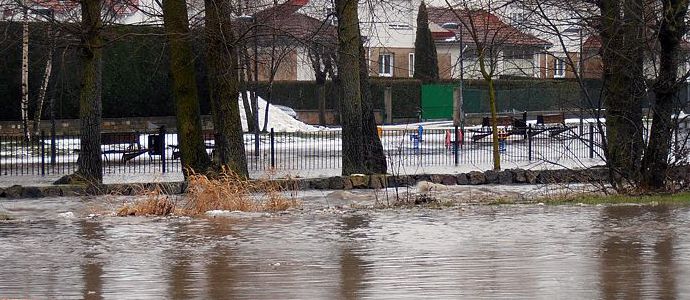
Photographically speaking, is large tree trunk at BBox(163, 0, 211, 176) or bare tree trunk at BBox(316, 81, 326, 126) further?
bare tree trunk at BBox(316, 81, 326, 126)

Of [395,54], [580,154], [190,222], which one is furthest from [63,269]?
[395,54]

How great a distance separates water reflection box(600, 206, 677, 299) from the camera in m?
9.76

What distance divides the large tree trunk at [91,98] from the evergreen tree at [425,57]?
123 ft

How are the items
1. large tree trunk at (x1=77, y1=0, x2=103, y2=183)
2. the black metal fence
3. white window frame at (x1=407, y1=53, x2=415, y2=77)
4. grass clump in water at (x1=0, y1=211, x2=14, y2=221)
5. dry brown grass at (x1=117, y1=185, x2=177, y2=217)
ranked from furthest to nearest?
white window frame at (x1=407, y1=53, x2=415, y2=77) → the black metal fence → large tree trunk at (x1=77, y1=0, x2=103, y2=183) → grass clump in water at (x1=0, y1=211, x2=14, y2=221) → dry brown grass at (x1=117, y1=185, x2=177, y2=217)

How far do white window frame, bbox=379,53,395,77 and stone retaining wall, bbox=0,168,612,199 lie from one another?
128 feet

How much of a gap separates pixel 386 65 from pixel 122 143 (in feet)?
106

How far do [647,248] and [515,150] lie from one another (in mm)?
24676

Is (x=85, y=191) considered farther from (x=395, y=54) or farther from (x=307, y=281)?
(x=395, y=54)

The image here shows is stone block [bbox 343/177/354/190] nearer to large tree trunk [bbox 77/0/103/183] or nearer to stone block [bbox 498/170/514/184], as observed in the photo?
stone block [bbox 498/170/514/184]

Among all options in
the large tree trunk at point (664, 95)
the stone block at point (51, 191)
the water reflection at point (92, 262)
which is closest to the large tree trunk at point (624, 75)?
the large tree trunk at point (664, 95)

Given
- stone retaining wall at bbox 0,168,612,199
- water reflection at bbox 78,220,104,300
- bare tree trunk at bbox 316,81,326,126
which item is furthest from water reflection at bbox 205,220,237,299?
bare tree trunk at bbox 316,81,326,126

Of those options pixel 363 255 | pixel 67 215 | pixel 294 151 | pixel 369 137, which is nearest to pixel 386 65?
pixel 294 151

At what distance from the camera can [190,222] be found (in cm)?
1614

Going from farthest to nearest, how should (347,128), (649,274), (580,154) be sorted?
(580,154) < (347,128) < (649,274)
